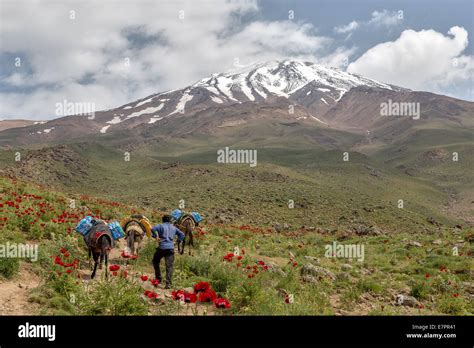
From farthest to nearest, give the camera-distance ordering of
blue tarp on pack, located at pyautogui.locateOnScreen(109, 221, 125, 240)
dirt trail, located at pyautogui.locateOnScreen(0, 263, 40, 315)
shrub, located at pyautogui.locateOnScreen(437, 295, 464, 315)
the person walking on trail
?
blue tarp on pack, located at pyautogui.locateOnScreen(109, 221, 125, 240)
the person walking on trail
shrub, located at pyautogui.locateOnScreen(437, 295, 464, 315)
dirt trail, located at pyautogui.locateOnScreen(0, 263, 40, 315)

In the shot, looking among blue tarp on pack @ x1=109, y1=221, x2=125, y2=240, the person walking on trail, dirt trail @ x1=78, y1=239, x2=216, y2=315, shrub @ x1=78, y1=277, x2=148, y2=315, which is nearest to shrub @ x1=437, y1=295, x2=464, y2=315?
dirt trail @ x1=78, y1=239, x2=216, y2=315

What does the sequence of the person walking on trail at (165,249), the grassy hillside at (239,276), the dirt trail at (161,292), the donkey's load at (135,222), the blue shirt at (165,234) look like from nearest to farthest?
1. the grassy hillside at (239,276)
2. the dirt trail at (161,292)
3. the person walking on trail at (165,249)
4. the blue shirt at (165,234)
5. the donkey's load at (135,222)

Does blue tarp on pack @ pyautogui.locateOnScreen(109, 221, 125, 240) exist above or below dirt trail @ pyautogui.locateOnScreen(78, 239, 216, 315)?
above

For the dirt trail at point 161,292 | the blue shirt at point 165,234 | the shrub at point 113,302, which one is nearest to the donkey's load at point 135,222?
the dirt trail at point 161,292

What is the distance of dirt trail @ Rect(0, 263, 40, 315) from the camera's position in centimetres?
763

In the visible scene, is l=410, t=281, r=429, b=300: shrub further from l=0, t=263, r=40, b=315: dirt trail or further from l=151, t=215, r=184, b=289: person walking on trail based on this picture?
l=0, t=263, r=40, b=315: dirt trail

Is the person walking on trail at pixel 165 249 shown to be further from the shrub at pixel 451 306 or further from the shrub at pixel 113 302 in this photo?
the shrub at pixel 451 306

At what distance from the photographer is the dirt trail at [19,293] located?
25.0 ft

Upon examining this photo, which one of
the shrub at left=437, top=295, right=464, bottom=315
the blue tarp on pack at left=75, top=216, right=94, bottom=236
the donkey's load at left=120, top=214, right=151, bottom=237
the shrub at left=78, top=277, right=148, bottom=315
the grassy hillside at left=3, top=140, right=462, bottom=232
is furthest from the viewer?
the grassy hillside at left=3, top=140, right=462, bottom=232

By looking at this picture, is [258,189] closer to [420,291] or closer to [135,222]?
[135,222]

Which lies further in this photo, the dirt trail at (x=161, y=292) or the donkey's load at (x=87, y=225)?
the donkey's load at (x=87, y=225)

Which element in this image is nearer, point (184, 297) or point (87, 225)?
point (184, 297)

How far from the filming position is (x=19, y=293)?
858 centimetres
